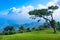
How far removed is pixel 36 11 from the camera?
99.0m

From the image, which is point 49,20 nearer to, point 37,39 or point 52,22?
point 52,22

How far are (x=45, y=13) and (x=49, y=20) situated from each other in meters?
6.79

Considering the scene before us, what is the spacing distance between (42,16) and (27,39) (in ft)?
122

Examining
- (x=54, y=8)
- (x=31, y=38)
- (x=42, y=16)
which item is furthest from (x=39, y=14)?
(x=31, y=38)

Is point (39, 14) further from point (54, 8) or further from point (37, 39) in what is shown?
point (37, 39)

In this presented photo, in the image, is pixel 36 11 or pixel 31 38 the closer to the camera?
pixel 31 38

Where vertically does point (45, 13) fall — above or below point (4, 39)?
above

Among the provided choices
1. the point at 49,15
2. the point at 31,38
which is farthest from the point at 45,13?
the point at 31,38

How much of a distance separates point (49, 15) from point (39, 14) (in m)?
5.59

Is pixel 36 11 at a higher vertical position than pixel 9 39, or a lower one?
higher

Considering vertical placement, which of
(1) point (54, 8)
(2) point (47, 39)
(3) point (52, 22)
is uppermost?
(1) point (54, 8)

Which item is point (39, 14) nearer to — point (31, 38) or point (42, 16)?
point (42, 16)

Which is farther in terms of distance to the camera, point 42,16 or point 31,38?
point 42,16

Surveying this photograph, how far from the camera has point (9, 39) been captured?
5994 cm
